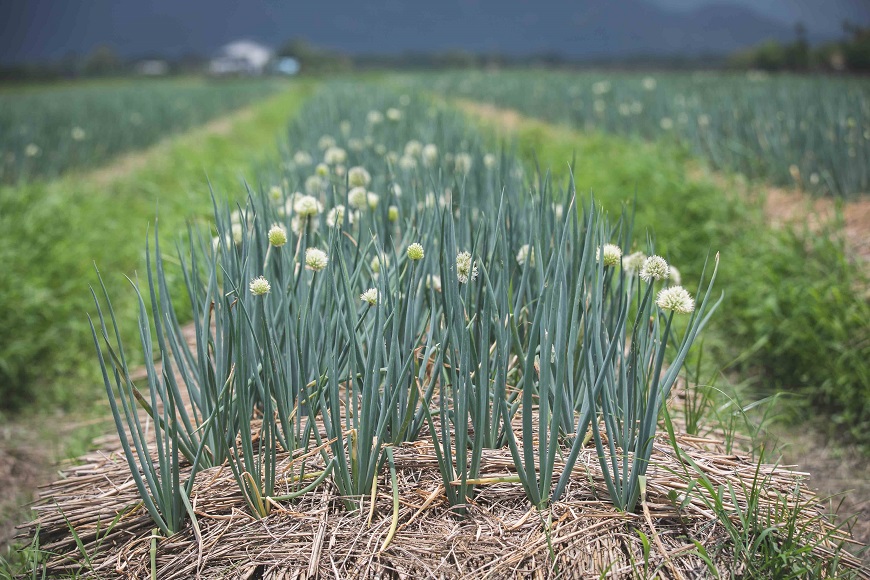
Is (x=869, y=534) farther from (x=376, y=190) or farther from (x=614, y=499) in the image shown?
(x=376, y=190)

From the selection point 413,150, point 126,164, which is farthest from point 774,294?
point 126,164

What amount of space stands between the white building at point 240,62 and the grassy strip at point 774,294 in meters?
51.2

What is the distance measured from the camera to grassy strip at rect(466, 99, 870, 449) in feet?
8.46

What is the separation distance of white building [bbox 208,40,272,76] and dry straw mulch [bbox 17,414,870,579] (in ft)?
175

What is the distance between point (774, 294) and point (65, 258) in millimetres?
4106

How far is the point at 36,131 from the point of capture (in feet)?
23.0

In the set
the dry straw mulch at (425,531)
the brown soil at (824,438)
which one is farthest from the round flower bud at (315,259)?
the brown soil at (824,438)

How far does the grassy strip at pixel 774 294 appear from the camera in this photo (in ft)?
8.46

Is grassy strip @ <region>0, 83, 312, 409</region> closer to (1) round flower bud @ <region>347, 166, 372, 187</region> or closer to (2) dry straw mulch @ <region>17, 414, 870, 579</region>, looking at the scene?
(1) round flower bud @ <region>347, 166, 372, 187</region>

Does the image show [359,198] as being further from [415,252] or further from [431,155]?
[431,155]

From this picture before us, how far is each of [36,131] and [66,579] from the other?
7.20 m

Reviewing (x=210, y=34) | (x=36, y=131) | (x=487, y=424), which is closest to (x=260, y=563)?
(x=487, y=424)

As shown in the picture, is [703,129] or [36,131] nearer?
[703,129]

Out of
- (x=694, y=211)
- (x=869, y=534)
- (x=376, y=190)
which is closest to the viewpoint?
(x=869, y=534)
